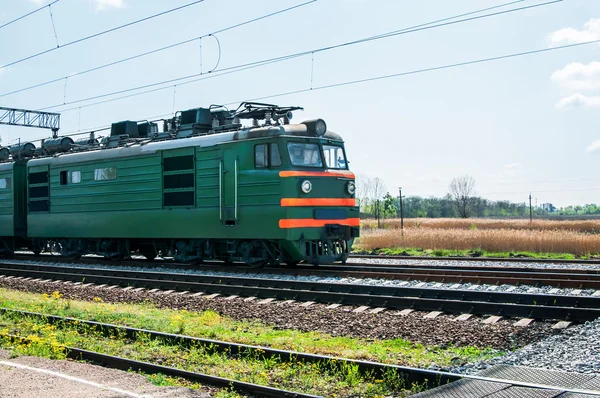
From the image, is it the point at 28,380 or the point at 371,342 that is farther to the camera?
the point at 371,342

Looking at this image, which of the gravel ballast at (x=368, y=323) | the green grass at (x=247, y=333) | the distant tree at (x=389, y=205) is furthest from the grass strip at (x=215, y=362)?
the distant tree at (x=389, y=205)

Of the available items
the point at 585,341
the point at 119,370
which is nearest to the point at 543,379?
the point at 585,341

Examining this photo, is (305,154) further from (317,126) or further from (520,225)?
(520,225)

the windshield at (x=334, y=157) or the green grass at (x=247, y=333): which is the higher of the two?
the windshield at (x=334, y=157)

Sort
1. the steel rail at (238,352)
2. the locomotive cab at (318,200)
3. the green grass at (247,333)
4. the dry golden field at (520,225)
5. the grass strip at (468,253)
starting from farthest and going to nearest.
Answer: the dry golden field at (520,225) < the grass strip at (468,253) < the locomotive cab at (318,200) < the green grass at (247,333) < the steel rail at (238,352)

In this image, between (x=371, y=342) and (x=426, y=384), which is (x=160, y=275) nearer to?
(x=371, y=342)

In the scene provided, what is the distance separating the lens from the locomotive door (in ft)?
51.7

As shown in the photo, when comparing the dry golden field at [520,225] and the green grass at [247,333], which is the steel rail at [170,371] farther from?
the dry golden field at [520,225]

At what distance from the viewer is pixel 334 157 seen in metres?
16.4

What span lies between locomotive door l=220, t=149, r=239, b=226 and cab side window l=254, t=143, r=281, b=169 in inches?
24.5

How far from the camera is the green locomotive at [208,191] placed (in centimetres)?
1520

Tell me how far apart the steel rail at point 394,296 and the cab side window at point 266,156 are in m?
2.99

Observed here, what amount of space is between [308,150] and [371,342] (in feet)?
26.4

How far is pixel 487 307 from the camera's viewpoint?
9.41m
